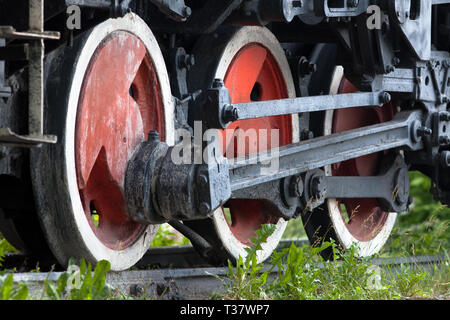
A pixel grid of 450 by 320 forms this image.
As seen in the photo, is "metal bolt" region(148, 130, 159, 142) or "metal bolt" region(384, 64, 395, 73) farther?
"metal bolt" region(384, 64, 395, 73)

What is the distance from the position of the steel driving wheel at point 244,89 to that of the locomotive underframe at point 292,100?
143 mm

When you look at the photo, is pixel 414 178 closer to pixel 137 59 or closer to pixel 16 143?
pixel 137 59

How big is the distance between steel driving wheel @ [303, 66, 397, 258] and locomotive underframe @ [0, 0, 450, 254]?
21 cm

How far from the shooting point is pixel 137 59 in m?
4.06

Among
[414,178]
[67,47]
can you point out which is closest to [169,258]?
[67,47]

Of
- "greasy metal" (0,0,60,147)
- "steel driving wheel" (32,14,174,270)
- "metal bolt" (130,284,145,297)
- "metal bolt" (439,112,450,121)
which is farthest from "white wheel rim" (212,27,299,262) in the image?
"greasy metal" (0,0,60,147)

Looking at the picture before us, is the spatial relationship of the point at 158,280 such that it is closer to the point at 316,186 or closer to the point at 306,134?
the point at 316,186

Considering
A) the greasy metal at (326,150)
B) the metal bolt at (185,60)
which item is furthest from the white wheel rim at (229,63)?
the greasy metal at (326,150)

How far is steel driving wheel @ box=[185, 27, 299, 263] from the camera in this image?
4.67m

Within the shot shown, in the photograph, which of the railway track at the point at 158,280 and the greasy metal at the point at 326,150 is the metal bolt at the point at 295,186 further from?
the railway track at the point at 158,280

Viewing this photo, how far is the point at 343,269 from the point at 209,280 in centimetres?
72

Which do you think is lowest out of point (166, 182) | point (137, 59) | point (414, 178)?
point (414, 178)

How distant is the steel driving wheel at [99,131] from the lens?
11.8 ft

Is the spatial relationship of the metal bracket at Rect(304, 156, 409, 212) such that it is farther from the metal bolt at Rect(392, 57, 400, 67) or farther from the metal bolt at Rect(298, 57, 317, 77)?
the metal bolt at Rect(392, 57, 400, 67)
